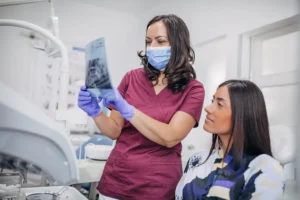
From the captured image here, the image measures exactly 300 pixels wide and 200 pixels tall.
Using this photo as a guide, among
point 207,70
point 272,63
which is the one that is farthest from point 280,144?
point 207,70

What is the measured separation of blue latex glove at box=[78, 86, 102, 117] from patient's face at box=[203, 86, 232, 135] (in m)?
0.40

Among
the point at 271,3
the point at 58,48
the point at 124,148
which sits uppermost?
the point at 271,3

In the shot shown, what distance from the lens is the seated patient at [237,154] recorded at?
2.45 ft

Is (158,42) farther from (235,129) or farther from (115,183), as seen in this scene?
(115,183)

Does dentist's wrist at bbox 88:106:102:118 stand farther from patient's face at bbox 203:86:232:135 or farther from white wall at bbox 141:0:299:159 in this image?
white wall at bbox 141:0:299:159

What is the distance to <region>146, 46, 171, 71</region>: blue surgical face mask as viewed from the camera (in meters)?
0.87

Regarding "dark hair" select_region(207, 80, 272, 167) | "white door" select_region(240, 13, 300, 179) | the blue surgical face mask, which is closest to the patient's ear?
"white door" select_region(240, 13, 300, 179)

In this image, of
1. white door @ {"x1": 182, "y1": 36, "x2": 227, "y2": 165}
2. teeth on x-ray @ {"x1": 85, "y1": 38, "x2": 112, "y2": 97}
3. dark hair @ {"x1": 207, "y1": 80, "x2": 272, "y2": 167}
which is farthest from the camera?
white door @ {"x1": 182, "y1": 36, "x2": 227, "y2": 165}

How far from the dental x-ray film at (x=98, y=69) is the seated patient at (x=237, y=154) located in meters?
0.39

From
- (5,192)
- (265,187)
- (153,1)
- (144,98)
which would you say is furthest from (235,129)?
(153,1)

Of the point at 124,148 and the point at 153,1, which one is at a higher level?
the point at 153,1

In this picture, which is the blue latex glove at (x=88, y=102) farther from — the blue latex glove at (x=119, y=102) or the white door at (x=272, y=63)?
the white door at (x=272, y=63)

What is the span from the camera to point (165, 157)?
2.78 feet

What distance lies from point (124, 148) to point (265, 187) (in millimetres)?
455
